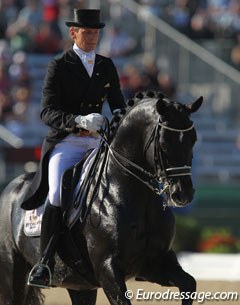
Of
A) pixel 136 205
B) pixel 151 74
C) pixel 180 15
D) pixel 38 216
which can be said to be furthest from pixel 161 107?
pixel 180 15

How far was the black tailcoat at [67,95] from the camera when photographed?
733 cm

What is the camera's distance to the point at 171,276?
6.73m

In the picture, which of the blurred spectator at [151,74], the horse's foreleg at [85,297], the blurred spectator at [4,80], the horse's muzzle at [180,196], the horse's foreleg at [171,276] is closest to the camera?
the horse's muzzle at [180,196]

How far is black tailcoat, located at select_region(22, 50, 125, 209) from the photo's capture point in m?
7.33

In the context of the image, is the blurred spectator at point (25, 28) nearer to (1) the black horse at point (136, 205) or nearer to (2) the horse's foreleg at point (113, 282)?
(1) the black horse at point (136, 205)

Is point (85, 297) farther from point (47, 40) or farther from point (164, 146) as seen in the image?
point (47, 40)

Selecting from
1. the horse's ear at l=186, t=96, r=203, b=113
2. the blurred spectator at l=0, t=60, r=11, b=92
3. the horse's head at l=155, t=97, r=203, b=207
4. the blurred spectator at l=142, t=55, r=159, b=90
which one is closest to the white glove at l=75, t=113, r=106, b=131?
the horse's head at l=155, t=97, r=203, b=207

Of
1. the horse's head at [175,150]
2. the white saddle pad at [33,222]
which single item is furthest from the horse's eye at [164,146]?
the white saddle pad at [33,222]

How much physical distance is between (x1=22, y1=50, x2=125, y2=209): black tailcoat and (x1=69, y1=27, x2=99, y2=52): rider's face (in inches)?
3.6

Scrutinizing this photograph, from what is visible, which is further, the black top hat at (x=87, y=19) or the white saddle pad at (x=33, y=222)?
the white saddle pad at (x=33, y=222)

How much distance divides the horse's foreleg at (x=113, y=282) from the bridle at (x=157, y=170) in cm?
58

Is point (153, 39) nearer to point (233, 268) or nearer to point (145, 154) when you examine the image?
point (233, 268)

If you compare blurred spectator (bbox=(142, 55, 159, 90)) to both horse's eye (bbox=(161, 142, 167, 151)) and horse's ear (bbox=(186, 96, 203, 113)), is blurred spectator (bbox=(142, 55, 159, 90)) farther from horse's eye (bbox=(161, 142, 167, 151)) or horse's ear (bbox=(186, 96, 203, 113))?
horse's eye (bbox=(161, 142, 167, 151))

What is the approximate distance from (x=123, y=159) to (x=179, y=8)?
13.6 m
